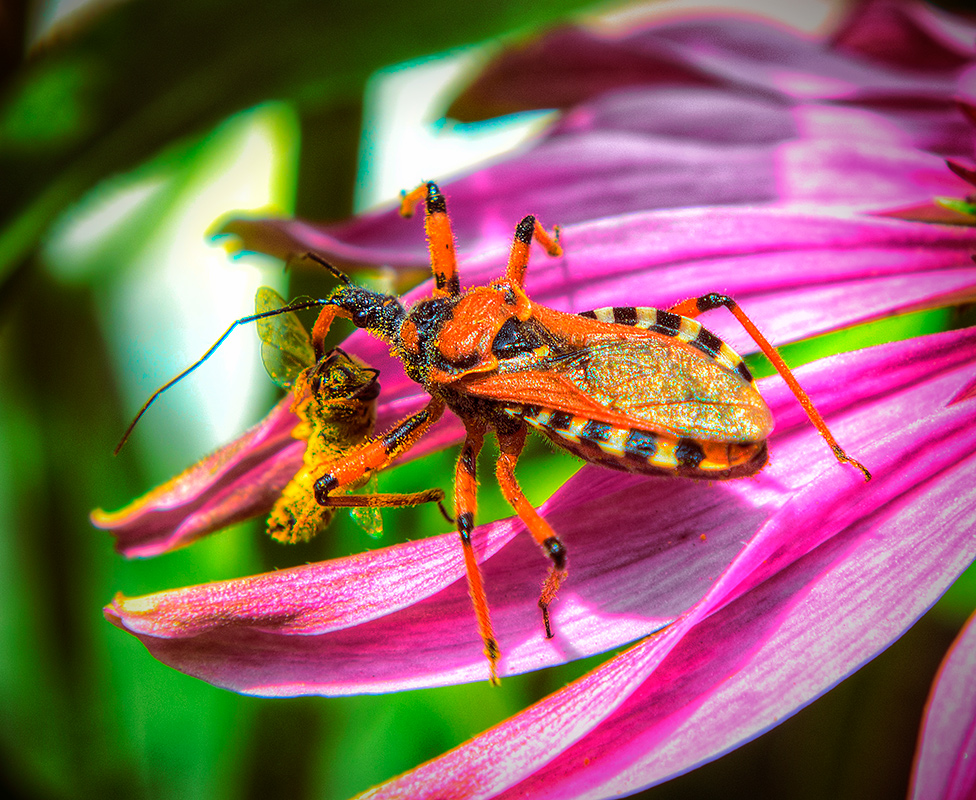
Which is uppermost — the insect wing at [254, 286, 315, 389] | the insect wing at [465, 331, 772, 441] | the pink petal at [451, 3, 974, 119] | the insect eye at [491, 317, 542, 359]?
the pink petal at [451, 3, 974, 119]

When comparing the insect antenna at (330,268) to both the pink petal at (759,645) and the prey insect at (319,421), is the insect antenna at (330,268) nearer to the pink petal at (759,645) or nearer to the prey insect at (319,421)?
the prey insect at (319,421)

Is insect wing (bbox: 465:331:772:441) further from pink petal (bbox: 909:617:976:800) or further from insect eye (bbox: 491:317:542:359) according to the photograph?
pink petal (bbox: 909:617:976:800)

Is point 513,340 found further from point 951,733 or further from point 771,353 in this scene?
point 951,733

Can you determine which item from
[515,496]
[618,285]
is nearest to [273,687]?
[515,496]

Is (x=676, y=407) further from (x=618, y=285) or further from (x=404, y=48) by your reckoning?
(x=404, y=48)

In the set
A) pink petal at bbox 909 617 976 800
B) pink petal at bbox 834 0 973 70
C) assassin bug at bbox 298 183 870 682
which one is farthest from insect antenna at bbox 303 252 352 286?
pink petal at bbox 834 0 973 70

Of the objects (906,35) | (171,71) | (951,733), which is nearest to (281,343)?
(171,71)

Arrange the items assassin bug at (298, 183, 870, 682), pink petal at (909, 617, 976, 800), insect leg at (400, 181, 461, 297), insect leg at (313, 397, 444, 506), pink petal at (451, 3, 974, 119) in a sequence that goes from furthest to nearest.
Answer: pink petal at (451, 3, 974, 119) → insect leg at (400, 181, 461, 297) → insect leg at (313, 397, 444, 506) → assassin bug at (298, 183, 870, 682) → pink petal at (909, 617, 976, 800)
